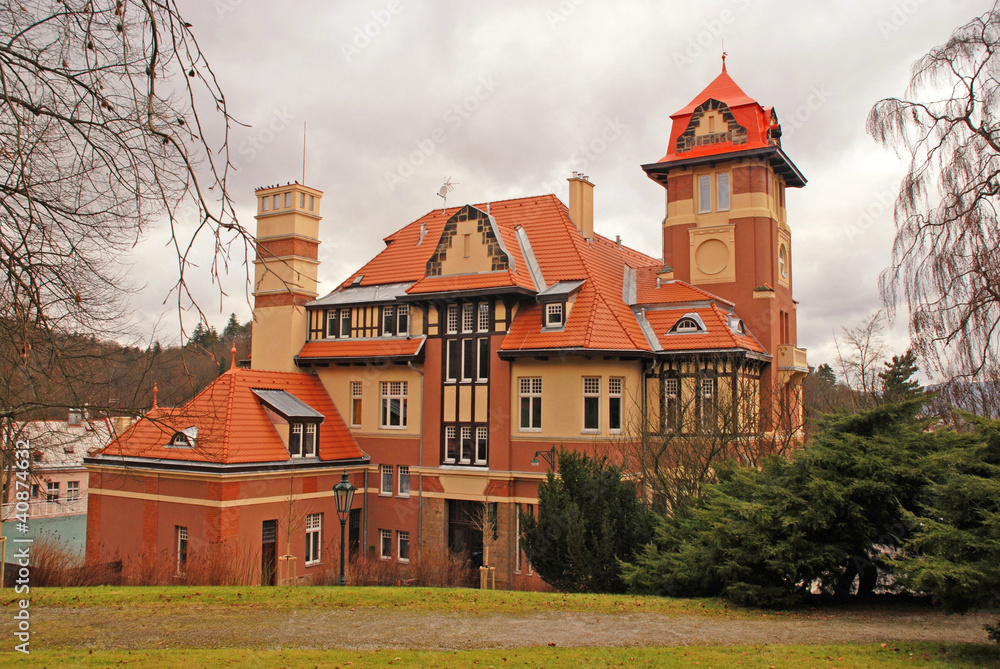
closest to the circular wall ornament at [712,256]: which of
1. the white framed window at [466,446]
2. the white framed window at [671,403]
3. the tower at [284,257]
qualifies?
the white framed window at [671,403]

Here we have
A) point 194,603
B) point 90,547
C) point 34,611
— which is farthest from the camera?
point 90,547

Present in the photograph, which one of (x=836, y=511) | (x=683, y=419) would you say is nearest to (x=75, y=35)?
(x=836, y=511)

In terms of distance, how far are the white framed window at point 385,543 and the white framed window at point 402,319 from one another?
726cm

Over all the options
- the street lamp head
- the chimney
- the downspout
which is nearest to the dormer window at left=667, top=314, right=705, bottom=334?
the chimney

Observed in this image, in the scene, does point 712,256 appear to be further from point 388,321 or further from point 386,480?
point 386,480

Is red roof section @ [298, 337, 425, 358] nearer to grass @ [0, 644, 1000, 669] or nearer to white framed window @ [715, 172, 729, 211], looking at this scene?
white framed window @ [715, 172, 729, 211]

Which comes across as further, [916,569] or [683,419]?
[683,419]

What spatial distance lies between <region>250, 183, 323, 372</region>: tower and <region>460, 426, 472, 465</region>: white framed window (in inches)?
327

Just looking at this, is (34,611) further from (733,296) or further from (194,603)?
(733,296)

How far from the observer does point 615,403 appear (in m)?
26.5

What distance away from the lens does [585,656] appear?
10.4 metres

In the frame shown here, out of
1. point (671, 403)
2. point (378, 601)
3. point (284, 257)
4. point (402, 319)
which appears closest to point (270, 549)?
point (402, 319)

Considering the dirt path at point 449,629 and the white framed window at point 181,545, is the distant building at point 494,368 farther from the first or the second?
the dirt path at point 449,629

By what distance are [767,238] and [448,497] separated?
1471cm
